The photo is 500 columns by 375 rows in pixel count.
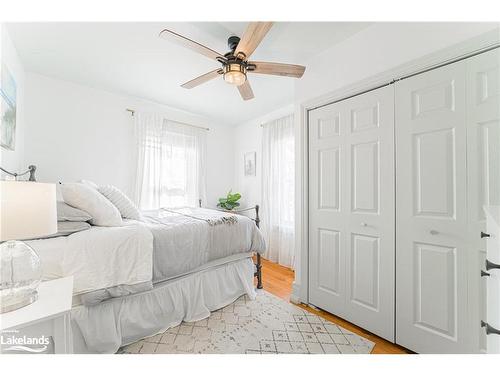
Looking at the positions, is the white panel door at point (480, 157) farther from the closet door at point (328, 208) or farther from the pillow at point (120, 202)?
the pillow at point (120, 202)

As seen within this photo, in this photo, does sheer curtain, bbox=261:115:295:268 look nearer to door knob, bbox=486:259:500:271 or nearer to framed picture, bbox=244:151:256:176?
framed picture, bbox=244:151:256:176

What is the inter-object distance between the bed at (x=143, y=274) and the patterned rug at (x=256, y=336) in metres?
0.11

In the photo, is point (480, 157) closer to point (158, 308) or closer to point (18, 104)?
point (158, 308)

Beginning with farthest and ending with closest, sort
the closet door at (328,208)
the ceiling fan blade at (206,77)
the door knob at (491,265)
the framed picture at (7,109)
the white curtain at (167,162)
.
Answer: the white curtain at (167,162)
the closet door at (328,208)
the ceiling fan blade at (206,77)
the framed picture at (7,109)
the door knob at (491,265)

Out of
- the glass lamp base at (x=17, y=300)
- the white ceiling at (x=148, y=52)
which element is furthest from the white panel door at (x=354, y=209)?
the glass lamp base at (x=17, y=300)

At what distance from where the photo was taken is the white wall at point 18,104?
179 centimetres

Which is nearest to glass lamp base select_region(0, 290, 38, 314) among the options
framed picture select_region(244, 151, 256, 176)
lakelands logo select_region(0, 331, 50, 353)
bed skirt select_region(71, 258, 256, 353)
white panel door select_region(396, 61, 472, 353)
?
lakelands logo select_region(0, 331, 50, 353)

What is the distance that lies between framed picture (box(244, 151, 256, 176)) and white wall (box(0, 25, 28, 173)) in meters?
3.11

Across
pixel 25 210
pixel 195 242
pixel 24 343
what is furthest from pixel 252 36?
pixel 24 343

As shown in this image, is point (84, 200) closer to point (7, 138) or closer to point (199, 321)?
point (7, 138)

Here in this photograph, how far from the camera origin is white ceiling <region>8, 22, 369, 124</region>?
1786 mm
